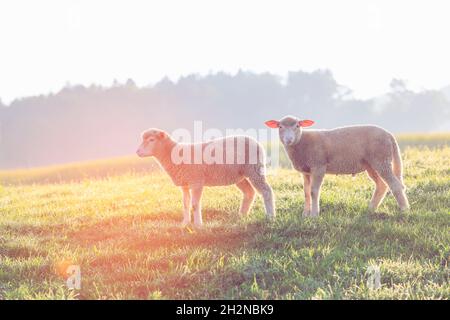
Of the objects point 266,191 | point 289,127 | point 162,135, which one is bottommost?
point 266,191

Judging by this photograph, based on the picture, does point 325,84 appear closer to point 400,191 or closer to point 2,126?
point 2,126

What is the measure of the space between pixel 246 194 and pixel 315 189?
1.39 metres

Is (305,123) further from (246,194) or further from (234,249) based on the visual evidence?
(234,249)

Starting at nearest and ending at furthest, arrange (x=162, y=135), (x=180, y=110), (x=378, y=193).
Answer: (x=162, y=135), (x=378, y=193), (x=180, y=110)

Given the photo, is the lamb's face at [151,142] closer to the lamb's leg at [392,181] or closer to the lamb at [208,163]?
the lamb at [208,163]

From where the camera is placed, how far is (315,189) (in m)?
9.30

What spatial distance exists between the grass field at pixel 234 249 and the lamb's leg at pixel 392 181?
32cm

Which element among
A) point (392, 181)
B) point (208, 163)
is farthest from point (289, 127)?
point (392, 181)

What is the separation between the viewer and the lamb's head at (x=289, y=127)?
9.16 meters

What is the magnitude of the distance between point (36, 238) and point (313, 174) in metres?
4.89

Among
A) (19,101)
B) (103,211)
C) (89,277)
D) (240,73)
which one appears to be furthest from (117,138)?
(89,277)

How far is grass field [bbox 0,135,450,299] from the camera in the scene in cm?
661

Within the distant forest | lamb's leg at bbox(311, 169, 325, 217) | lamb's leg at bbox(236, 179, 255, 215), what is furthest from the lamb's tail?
the distant forest

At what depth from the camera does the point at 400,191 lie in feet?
32.0
